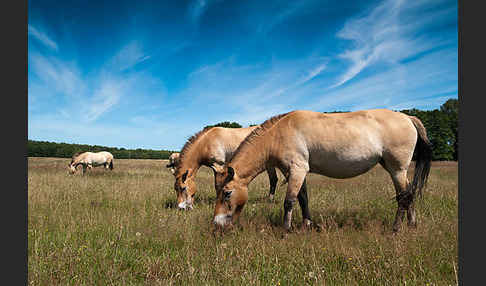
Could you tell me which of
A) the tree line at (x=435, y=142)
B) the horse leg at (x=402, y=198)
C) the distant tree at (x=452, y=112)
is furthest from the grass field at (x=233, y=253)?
the distant tree at (x=452, y=112)

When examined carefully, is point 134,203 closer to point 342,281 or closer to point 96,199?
point 96,199

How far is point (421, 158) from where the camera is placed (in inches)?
215

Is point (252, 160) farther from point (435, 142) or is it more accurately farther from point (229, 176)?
point (435, 142)

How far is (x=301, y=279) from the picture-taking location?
292cm

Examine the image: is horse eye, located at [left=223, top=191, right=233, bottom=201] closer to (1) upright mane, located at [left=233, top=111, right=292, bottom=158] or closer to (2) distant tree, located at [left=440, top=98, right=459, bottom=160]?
(1) upright mane, located at [left=233, top=111, right=292, bottom=158]

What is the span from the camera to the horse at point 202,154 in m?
7.56

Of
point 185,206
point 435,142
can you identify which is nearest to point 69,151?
point 185,206

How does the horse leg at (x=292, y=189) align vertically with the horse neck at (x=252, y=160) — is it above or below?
below

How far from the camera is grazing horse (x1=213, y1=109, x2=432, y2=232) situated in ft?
15.3

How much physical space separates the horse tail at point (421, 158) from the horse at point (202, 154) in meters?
3.93

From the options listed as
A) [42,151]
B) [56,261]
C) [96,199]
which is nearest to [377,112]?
[56,261]

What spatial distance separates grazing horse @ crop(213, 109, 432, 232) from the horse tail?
0.42 meters

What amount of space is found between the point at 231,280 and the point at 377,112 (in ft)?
15.1

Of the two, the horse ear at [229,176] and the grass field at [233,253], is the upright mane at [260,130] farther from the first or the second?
the grass field at [233,253]
